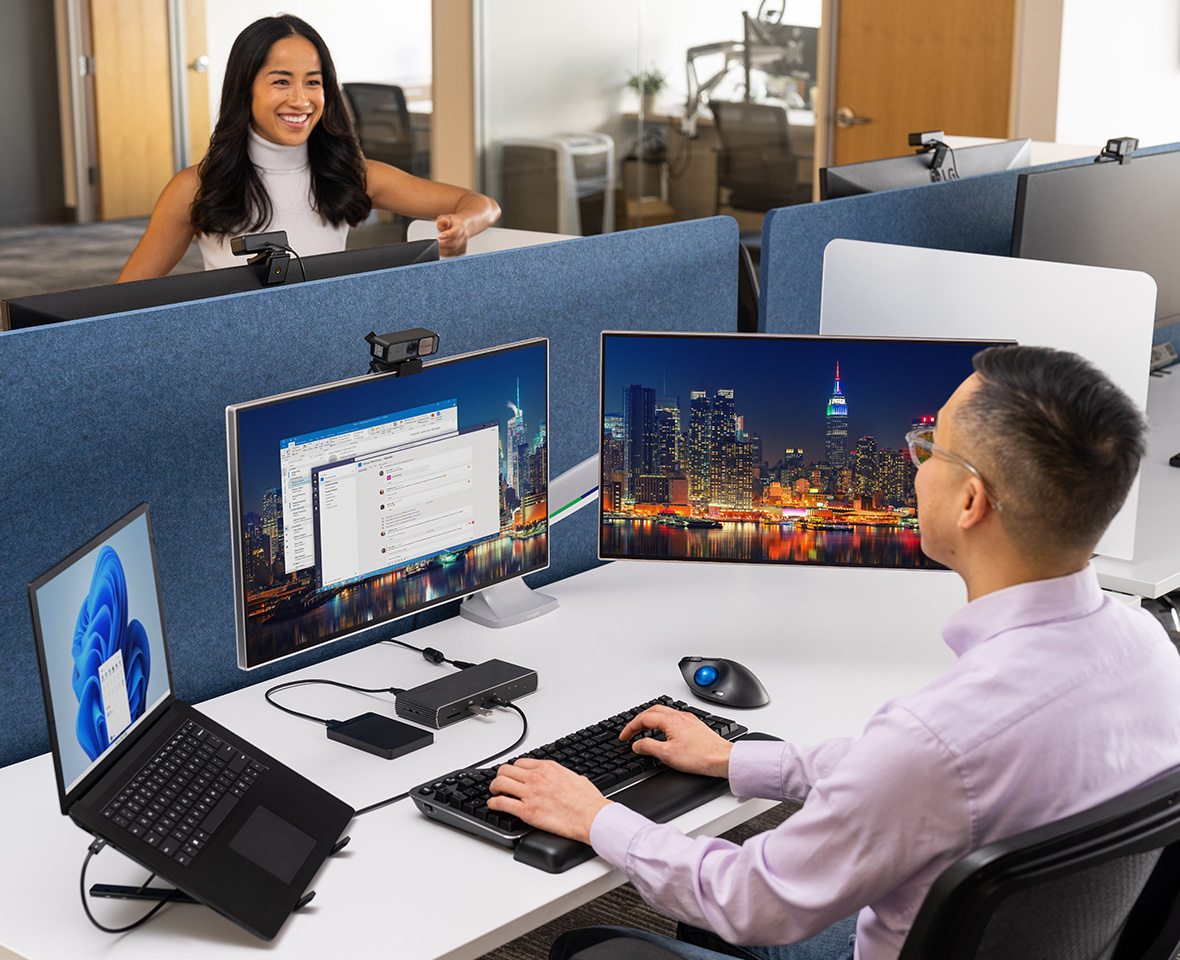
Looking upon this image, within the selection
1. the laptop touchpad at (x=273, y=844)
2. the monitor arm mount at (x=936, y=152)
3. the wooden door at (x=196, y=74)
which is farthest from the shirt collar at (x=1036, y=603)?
the wooden door at (x=196, y=74)

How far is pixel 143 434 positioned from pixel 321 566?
243 mm

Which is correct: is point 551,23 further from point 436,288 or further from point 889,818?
point 889,818

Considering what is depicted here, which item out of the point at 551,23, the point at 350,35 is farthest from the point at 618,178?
the point at 350,35

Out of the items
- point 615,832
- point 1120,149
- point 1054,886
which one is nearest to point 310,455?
point 615,832

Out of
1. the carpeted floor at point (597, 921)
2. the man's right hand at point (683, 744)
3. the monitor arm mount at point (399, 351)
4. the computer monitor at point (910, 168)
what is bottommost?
the carpeted floor at point (597, 921)

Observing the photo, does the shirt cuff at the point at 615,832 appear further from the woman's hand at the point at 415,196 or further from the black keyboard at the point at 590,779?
the woman's hand at the point at 415,196

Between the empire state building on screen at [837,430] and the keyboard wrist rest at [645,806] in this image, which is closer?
the keyboard wrist rest at [645,806]

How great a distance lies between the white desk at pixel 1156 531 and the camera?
1.93 m

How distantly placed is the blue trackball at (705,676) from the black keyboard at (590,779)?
0.11 metres

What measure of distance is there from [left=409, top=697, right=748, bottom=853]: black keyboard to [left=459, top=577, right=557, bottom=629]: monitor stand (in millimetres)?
357

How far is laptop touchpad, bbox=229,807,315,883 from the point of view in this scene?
115 cm

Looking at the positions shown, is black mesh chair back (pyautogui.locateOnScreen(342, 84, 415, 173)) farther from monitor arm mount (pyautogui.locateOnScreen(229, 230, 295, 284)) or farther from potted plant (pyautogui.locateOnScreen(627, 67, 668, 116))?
monitor arm mount (pyautogui.locateOnScreen(229, 230, 295, 284))

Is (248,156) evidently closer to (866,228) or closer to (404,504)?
(866,228)

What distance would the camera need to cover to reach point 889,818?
97 cm
